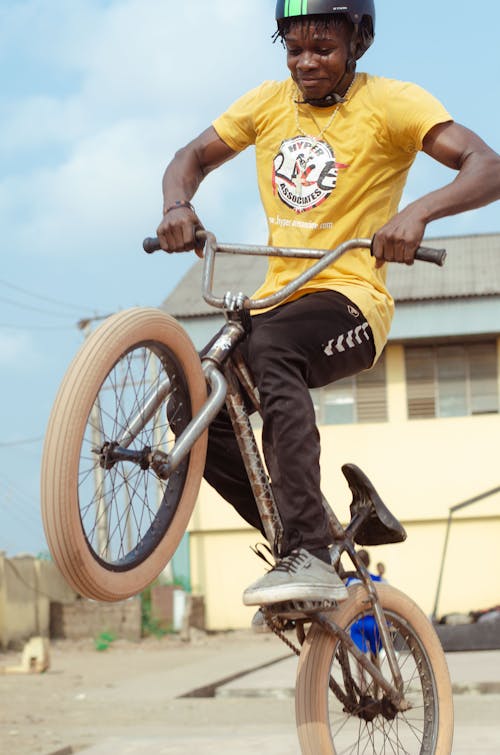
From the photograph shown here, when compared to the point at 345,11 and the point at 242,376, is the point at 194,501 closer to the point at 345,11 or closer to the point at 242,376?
the point at 242,376

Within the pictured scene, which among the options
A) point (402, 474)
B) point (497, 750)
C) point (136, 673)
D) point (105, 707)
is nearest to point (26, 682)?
point (136, 673)

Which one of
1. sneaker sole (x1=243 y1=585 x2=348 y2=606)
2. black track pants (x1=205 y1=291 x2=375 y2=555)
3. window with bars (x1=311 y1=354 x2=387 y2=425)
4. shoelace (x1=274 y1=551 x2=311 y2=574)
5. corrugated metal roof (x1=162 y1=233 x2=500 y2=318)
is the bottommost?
sneaker sole (x1=243 y1=585 x2=348 y2=606)

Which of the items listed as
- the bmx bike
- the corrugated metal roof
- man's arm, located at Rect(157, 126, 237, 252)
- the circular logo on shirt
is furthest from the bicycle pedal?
the corrugated metal roof

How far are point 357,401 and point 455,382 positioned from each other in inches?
85.3

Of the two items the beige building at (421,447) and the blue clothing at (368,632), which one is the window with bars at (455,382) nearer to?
the beige building at (421,447)

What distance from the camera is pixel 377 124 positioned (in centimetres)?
378

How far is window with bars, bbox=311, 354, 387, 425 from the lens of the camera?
25.7m

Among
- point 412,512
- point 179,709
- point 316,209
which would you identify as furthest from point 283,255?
point 412,512

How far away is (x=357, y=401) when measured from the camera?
25734 millimetres

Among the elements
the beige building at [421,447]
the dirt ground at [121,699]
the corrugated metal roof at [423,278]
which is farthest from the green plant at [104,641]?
the corrugated metal roof at [423,278]

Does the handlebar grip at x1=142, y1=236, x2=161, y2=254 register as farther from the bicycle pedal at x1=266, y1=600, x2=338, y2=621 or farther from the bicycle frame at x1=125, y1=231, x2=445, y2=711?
the bicycle pedal at x1=266, y1=600, x2=338, y2=621

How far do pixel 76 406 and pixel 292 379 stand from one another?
0.73 m

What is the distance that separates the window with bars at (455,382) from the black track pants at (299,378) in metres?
22.0

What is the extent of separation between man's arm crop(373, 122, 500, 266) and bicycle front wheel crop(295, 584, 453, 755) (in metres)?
1.23
